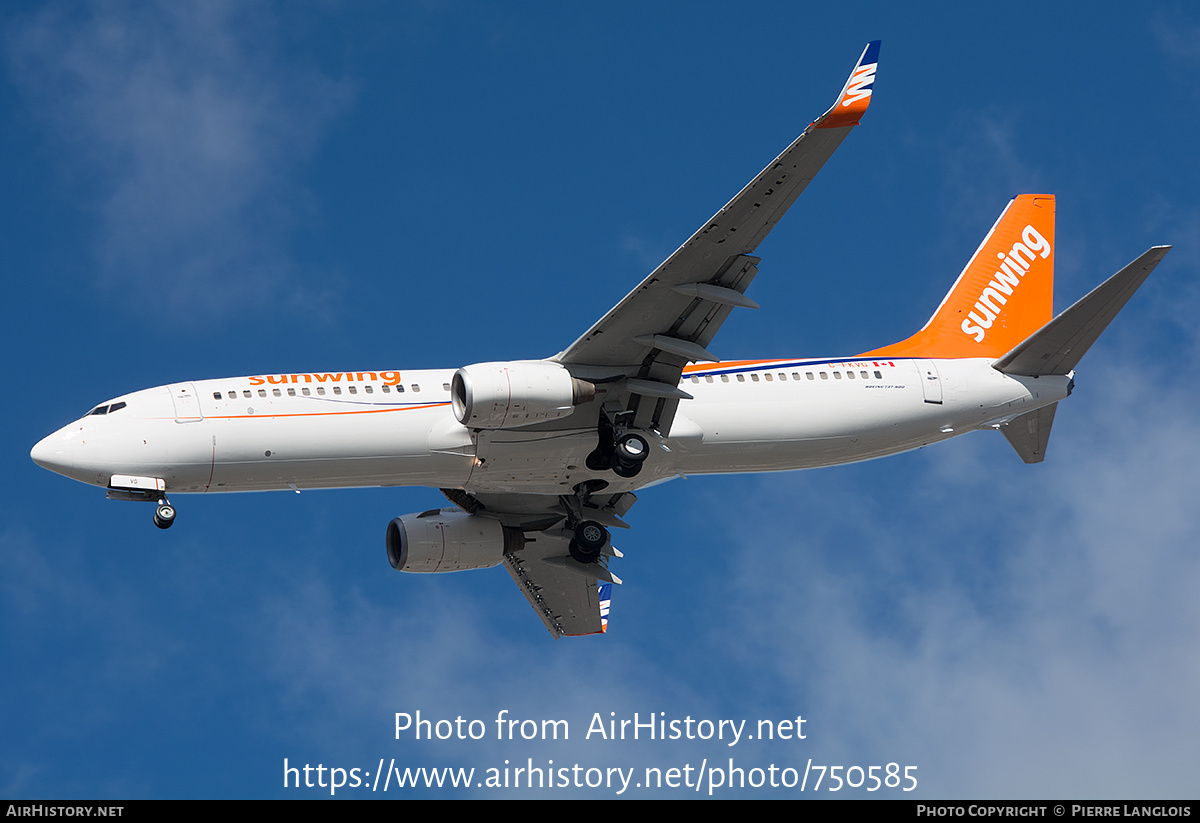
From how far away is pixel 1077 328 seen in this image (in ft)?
128

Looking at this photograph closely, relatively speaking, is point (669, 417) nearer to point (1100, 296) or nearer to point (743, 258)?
point (743, 258)

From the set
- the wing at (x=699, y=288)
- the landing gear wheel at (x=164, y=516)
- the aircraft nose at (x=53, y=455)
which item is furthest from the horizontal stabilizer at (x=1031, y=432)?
the aircraft nose at (x=53, y=455)

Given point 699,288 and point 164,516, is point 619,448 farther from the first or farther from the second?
point 164,516

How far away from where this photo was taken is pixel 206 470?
35.3m

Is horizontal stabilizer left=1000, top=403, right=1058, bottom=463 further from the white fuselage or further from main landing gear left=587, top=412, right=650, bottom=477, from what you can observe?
main landing gear left=587, top=412, right=650, bottom=477

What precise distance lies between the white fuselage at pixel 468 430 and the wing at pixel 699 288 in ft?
5.63

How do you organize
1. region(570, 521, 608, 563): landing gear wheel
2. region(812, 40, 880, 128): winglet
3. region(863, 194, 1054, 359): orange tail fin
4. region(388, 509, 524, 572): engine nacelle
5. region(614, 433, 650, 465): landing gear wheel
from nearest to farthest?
region(812, 40, 880, 128): winglet, region(614, 433, 650, 465): landing gear wheel, region(570, 521, 608, 563): landing gear wheel, region(388, 509, 524, 572): engine nacelle, region(863, 194, 1054, 359): orange tail fin

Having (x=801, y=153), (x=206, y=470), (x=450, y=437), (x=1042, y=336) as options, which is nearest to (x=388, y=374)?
(x=450, y=437)

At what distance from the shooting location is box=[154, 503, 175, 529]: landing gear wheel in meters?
35.0

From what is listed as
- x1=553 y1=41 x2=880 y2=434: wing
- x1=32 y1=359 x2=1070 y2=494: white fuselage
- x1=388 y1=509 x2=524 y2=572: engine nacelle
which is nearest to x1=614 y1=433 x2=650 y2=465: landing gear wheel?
x1=553 y1=41 x2=880 y2=434: wing

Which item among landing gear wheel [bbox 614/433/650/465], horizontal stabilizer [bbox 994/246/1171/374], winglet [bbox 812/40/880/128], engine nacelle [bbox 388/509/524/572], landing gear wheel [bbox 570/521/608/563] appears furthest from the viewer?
engine nacelle [bbox 388/509/524/572]

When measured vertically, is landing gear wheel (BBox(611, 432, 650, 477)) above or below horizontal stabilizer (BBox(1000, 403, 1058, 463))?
below

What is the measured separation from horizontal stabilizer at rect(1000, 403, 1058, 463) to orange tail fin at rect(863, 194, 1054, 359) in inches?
94.2

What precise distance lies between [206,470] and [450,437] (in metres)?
5.91
